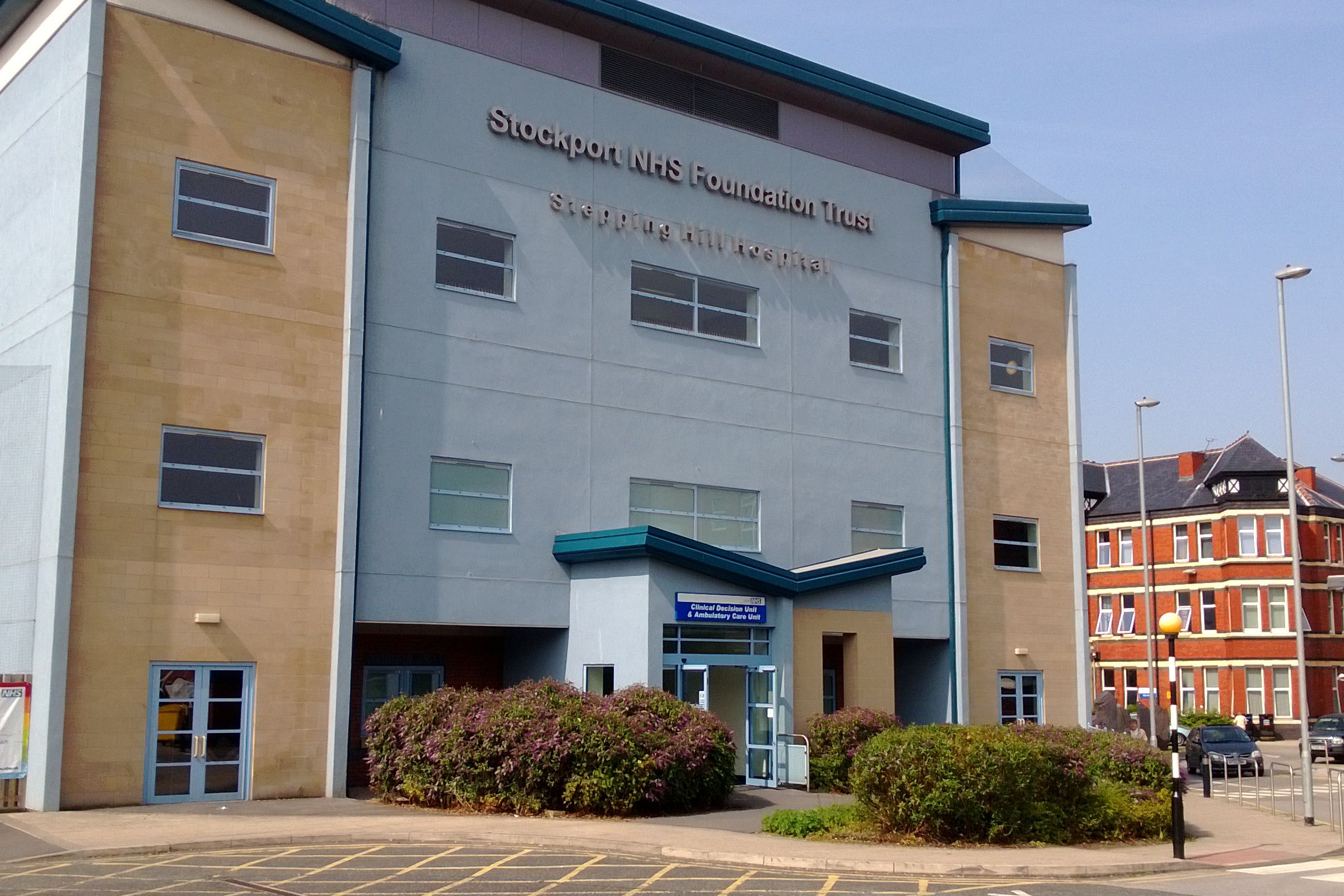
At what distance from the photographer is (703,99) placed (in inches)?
1142

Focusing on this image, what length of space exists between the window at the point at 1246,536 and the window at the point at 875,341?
3593 centimetres

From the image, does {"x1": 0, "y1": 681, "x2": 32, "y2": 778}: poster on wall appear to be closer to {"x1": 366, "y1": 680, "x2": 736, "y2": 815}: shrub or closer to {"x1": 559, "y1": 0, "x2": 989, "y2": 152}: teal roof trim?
{"x1": 366, "y1": 680, "x2": 736, "y2": 815}: shrub

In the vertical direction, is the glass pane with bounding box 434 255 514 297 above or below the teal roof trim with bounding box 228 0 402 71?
below

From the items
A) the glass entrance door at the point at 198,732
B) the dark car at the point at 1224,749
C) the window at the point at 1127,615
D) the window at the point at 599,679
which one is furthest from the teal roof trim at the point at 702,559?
the window at the point at 1127,615

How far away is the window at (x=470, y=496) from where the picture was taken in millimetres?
24203

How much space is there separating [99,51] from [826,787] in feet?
56.1

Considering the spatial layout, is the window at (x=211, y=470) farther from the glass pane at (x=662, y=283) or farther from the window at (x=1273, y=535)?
the window at (x=1273, y=535)

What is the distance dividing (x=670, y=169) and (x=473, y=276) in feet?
16.9

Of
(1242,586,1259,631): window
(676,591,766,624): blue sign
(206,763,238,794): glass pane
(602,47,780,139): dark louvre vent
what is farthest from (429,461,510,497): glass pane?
(1242,586,1259,631): window

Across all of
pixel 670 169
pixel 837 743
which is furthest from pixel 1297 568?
pixel 670 169

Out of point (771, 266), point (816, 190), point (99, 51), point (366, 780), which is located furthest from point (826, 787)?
point (99, 51)

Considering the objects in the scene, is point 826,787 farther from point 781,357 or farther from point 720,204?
point 720,204

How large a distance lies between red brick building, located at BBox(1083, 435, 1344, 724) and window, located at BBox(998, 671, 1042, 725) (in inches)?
1085

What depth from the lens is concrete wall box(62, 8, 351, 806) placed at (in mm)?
20641
